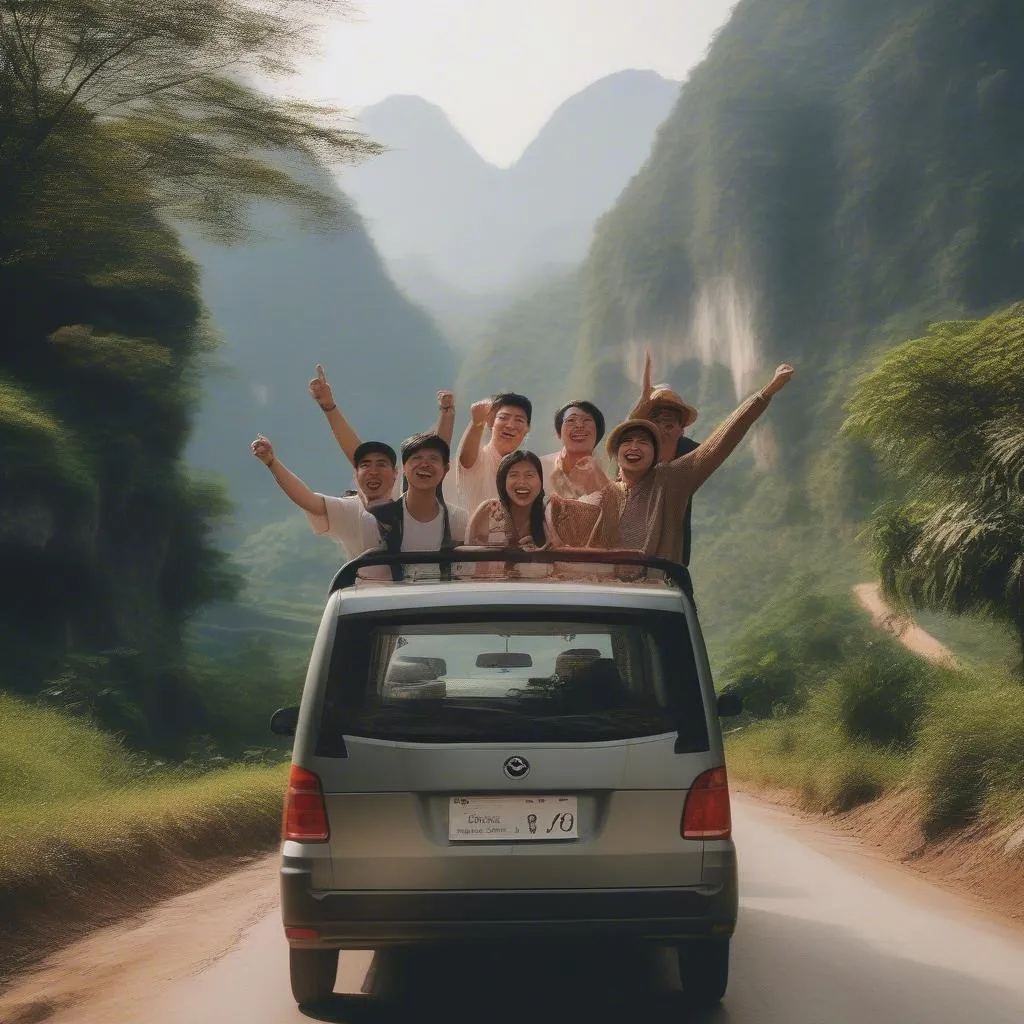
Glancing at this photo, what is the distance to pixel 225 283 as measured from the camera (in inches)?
5689

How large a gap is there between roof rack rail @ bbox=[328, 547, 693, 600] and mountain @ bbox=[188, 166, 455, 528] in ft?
420

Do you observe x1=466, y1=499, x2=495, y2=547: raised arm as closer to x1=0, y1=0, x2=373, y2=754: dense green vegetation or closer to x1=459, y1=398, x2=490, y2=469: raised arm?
x1=459, y1=398, x2=490, y2=469: raised arm

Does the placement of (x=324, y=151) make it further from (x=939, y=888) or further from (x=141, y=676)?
(x=141, y=676)

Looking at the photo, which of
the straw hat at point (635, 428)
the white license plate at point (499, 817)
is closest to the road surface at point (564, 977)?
the white license plate at point (499, 817)

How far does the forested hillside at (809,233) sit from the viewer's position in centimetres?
7738

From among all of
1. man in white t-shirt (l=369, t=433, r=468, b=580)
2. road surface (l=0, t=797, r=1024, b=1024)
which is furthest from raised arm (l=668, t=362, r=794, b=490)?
road surface (l=0, t=797, r=1024, b=1024)

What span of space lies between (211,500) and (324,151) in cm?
2257

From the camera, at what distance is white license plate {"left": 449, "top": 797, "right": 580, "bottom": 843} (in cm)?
519

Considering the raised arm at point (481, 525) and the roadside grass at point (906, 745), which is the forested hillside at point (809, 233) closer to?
the roadside grass at point (906, 745)

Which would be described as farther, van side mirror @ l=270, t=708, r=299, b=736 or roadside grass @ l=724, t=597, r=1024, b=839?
roadside grass @ l=724, t=597, r=1024, b=839

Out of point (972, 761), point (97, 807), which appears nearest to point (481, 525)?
point (97, 807)

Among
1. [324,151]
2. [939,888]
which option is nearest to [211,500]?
[324,151]

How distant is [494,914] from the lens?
5.20 meters

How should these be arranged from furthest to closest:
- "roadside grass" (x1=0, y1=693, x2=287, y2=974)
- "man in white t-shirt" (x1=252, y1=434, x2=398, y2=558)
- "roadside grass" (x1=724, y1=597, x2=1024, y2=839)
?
"roadside grass" (x1=724, y1=597, x2=1024, y2=839)
"roadside grass" (x1=0, y1=693, x2=287, y2=974)
"man in white t-shirt" (x1=252, y1=434, x2=398, y2=558)
